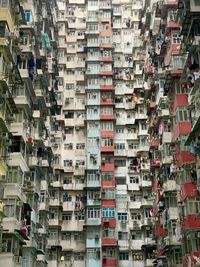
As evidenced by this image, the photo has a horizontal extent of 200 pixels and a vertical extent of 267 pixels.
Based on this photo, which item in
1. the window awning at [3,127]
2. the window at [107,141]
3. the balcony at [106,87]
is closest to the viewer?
the window awning at [3,127]

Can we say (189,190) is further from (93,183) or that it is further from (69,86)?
(69,86)

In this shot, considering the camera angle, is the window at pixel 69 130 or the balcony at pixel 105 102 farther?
the window at pixel 69 130

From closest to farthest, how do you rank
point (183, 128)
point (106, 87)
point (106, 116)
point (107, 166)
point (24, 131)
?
1. point (183, 128)
2. point (24, 131)
3. point (107, 166)
4. point (106, 116)
5. point (106, 87)

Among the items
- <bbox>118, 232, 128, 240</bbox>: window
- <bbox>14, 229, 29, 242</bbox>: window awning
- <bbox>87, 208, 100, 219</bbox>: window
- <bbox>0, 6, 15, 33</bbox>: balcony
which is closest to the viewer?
<bbox>0, 6, 15, 33</bbox>: balcony

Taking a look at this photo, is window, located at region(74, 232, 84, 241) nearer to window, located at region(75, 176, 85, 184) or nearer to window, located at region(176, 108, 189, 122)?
window, located at region(75, 176, 85, 184)

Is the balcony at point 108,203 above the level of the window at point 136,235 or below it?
above

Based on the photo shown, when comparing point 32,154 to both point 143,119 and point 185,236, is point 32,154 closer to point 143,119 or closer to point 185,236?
point 185,236

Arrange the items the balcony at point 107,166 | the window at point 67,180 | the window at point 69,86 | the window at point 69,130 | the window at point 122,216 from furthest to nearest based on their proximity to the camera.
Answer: the window at point 69,86 → the window at point 69,130 → the window at point 67,180 → the balcony at point 107,166 → the window at point 122,216

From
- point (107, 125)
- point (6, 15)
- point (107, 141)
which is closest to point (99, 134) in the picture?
point (107, 141)

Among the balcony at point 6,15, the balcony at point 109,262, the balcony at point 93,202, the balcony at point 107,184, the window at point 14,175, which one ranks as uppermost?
the balcony at point 6,15

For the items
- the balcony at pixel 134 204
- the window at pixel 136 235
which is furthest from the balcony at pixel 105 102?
the window at pixel 136 235

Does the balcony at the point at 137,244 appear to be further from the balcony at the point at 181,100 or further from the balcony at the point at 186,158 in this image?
the balcony at the point at 181,100

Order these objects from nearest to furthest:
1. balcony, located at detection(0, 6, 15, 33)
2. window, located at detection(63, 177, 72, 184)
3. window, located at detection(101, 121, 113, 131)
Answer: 1. balcony, located at detection(0, 6, 15, 33)
2. window, located at detection(63, 177, 72, 184)
3. window, located at detection(101, 121, 113, 131)

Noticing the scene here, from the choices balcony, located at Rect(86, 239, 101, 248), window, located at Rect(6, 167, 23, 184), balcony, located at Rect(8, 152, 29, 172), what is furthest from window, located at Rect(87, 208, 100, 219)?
window, located at Rect(6, 167, 23, 184)
